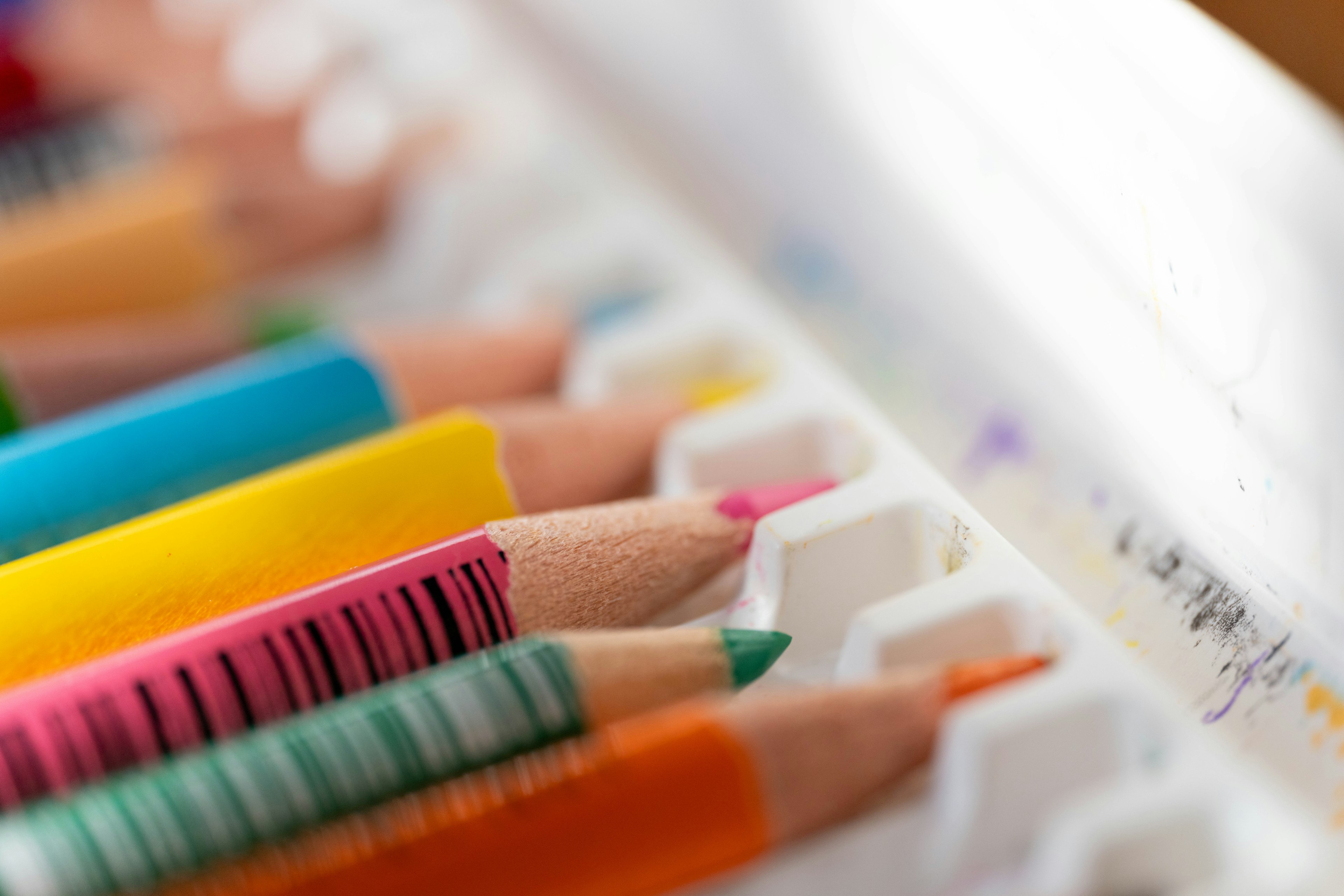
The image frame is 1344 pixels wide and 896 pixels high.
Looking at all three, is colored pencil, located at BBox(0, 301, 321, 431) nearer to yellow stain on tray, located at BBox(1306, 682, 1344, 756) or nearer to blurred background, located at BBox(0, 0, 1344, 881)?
blurred background, located at BBox(0, 0, 1344, 881)

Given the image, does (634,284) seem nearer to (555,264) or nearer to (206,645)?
(555,264)

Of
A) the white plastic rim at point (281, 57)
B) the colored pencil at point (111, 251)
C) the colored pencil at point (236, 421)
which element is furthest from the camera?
the white plastic rim at point (281, 57)

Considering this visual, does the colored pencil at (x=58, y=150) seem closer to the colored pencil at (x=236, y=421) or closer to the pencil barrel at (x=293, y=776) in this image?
the colored pencil at (x=236, y=421)

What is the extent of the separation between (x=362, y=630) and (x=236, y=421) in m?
0.11

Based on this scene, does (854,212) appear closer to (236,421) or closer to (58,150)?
(236,421)

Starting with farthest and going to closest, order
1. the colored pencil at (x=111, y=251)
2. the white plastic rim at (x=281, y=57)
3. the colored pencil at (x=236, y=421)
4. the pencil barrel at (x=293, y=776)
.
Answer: the white plastic rim at (x=281, y=57) < the colored pencil at (x=111, y=251) < the colored pencil at (x=236, y=421) < the pencil barrel at (x=293, y=776)

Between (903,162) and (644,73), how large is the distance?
166mm

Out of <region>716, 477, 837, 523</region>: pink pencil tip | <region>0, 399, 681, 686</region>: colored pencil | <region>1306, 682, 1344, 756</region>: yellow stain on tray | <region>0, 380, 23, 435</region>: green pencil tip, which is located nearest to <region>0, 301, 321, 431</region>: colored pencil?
<region>0, 380, 23, 435</region>: green pencil tip

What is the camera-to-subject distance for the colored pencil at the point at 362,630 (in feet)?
0.86

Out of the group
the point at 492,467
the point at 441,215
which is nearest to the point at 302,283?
the point at 441,215

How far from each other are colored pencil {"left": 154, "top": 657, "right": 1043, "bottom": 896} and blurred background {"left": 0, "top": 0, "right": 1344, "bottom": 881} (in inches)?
3.5

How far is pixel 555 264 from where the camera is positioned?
49 cm

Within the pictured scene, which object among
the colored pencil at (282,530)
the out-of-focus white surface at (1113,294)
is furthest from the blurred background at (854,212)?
the colored pencil at (282,530)

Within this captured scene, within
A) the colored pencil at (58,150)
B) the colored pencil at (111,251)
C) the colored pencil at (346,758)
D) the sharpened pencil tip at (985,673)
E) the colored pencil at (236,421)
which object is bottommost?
the sharpened pencil tip at (985,673)
